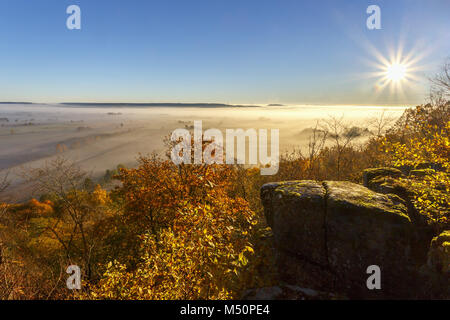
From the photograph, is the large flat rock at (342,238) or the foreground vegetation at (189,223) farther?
the large flat rock at (342,238)

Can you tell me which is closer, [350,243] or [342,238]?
[350,243]

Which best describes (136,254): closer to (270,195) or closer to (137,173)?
(137,173)

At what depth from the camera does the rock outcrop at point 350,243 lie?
11.9 metres

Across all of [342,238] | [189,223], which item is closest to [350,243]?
[342,238]

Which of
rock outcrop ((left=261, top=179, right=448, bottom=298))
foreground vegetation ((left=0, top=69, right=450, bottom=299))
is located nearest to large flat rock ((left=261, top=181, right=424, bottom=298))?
rock outcrop ((left=261, top=179, right=448, bottom=298))

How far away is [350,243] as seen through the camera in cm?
1237

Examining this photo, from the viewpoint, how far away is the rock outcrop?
11.9 metres

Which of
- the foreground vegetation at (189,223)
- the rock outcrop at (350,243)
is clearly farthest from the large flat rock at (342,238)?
the foreground vegetation at (189,223)

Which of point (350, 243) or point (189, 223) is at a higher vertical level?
point (189, 223)

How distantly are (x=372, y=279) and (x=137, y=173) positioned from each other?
110 ft

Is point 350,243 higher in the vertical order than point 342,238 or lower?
lower

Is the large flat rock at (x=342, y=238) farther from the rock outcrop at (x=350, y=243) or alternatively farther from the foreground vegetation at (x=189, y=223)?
the foreground vegetation at (x=189, y=223)

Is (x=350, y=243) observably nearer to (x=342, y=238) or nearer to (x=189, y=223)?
(x=342, y=238)
